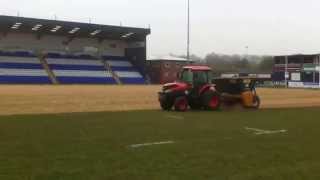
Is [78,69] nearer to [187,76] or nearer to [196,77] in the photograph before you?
[187,76]

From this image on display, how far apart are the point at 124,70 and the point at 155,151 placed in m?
75.0

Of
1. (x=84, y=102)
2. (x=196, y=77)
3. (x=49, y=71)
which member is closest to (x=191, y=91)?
(x=196, y=77)

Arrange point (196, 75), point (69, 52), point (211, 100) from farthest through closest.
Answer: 1. point (69, 52)
2. point (211, 100)
3. point (196, 75)

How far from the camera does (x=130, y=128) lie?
1583 cm

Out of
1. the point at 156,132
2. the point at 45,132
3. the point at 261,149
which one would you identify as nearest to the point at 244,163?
the point at 261,149

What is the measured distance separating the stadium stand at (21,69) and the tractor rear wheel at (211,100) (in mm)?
48726

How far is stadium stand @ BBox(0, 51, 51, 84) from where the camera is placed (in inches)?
2822

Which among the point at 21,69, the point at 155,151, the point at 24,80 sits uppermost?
the point at 155,151

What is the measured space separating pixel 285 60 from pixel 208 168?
3978 inches

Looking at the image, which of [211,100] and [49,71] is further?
[49,71]

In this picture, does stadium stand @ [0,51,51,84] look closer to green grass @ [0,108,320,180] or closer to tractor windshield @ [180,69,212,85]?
tractor windshield @ [180,69,212,85]

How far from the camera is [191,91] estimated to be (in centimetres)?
2494

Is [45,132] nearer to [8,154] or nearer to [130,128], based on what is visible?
[130,128]

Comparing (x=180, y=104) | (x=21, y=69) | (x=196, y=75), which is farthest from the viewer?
(x=21, y=69)
